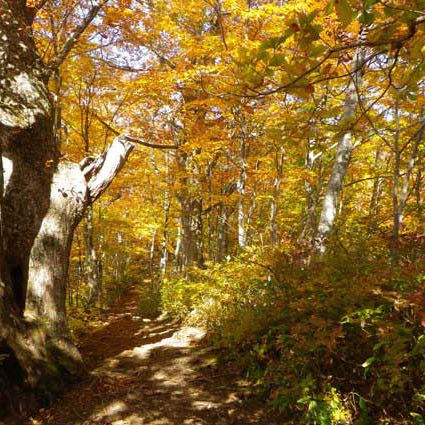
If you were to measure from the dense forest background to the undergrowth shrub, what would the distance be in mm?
21

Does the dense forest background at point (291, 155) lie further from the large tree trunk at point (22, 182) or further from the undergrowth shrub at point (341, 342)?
the large tree trunk at point (22, 182)

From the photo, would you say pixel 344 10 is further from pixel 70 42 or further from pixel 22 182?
pixel 70 42

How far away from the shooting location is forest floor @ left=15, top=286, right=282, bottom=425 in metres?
3.67

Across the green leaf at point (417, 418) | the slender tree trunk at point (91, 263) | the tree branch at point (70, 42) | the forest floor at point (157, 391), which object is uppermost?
the tree branch at point (70, 42)

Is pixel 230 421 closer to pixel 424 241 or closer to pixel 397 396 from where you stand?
pixel 397 396

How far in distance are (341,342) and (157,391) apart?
8.95ft

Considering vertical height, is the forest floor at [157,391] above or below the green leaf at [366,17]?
below

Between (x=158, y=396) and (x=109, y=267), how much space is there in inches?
854

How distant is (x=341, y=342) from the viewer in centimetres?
341

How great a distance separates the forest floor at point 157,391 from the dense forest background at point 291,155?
0.36 m

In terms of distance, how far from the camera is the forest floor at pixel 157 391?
3668 millimetres

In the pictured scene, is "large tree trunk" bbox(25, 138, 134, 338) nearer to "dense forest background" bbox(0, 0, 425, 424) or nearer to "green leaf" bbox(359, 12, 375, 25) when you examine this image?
"dense forest background" bbox(0, 0, 425, 424)

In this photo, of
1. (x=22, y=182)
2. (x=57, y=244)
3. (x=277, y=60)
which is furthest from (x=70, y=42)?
(x=277, y=60)

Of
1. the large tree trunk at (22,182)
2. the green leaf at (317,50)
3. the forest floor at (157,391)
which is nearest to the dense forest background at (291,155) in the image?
the green leaf at (317,50)
